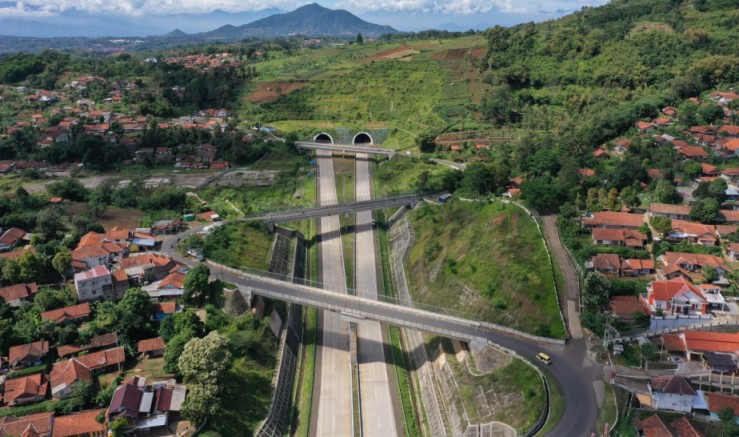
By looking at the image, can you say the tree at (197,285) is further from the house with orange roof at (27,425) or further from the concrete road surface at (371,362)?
the concrete road surface at (371,362)

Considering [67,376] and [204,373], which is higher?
[204,373]

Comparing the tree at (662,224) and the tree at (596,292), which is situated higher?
the tree at (662,224)

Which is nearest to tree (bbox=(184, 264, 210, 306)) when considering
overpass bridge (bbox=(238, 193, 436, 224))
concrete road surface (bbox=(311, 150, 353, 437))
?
concrete road surface (bbox=(311, 150, 353, 437))

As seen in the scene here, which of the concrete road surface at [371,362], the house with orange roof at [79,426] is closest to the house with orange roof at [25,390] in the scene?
the house with orange roof at [79,426]

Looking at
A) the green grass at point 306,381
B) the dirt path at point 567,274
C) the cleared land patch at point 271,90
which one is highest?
the cleared land patch at point 271,90

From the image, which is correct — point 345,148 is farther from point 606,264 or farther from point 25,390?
point 25,390

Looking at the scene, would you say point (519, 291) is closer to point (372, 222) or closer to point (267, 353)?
point (267, 353)

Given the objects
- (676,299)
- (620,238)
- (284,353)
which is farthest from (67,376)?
(620,238)
